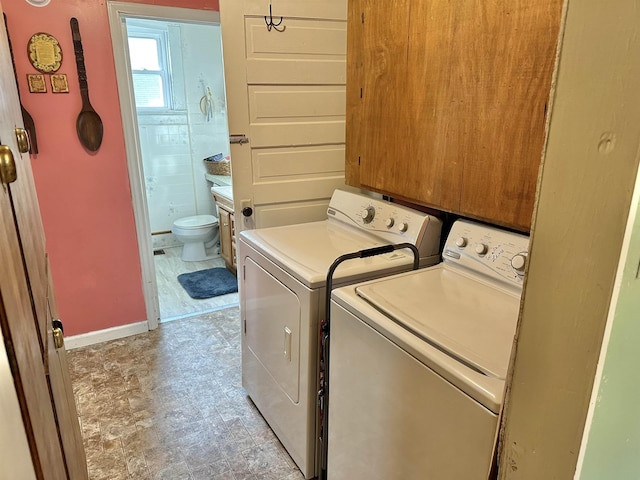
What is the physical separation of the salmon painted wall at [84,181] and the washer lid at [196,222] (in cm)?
141

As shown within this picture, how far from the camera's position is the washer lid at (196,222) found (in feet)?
14.2

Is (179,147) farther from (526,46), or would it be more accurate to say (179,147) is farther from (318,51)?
(526,46)

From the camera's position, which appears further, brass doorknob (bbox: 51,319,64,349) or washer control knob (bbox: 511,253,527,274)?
washer control knob (bbox: 511,253,527,274)

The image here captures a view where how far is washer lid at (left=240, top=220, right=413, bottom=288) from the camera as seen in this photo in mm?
1679

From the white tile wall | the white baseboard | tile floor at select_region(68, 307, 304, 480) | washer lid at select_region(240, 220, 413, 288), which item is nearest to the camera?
washer lid at select_region(240, 220, 413, 288)

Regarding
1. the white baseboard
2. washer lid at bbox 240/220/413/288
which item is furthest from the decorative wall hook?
the white baseboard

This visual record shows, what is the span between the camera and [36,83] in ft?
7.95

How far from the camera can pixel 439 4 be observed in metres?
1.55

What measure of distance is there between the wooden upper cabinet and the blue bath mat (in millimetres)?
2061

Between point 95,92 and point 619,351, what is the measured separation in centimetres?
281

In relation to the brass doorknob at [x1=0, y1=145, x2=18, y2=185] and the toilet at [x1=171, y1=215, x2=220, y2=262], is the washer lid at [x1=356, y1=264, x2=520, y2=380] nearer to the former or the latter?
the brass doorknob at [x1=0, y1=145, x2=18, y2=185]

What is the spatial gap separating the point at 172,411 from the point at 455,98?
200 cm

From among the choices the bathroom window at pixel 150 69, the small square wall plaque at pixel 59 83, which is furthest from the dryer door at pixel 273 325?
the bathroom window at pixel 150 69

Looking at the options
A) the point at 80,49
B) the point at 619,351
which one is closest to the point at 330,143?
the point at 80,49
